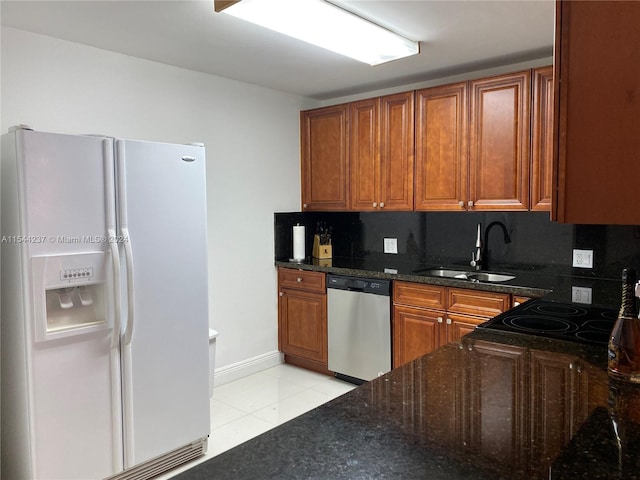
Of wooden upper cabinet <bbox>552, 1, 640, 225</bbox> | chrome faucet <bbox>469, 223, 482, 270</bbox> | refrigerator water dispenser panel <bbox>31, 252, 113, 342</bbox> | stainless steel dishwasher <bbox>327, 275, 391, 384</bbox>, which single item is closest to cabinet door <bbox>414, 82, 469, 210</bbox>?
chrome faucet <bbox>469, 223, 482, 270</bbox>

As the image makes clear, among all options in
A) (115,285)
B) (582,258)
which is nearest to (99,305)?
(115,285)

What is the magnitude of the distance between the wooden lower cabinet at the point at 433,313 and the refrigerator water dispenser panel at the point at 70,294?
74.3 inches

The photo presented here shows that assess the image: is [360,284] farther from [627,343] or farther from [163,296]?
[627,343]

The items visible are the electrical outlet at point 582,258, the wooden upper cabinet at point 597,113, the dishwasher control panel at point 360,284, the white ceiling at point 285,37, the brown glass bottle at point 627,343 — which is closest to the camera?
the wooden upper cabinet at point 597,113

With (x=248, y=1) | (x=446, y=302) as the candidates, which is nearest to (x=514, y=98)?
(x=446, y=302)

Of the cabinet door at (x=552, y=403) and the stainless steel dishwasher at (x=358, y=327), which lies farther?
the stainless steel dishwasher at (x=358, y=327)

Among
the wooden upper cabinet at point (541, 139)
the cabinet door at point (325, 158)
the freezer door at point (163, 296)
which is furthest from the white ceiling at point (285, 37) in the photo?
the freezer door at point (163, 296)

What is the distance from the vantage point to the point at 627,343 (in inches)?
47.6

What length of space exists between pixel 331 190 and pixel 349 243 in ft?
1.89

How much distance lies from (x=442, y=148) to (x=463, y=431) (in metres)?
2.67

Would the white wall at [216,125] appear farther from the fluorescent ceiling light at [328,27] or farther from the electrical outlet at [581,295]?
the electrical outlet at [581,295]

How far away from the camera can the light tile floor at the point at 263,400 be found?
2.95m

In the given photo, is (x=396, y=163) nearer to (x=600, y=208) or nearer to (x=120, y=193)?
(x=120, y=193)

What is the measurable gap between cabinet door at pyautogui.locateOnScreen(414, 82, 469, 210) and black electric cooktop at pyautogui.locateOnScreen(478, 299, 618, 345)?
1305 millimetres
